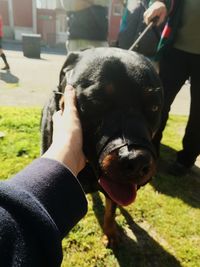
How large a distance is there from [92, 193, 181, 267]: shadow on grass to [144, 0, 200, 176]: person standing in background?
Result: 1144 millimetres

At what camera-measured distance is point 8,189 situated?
97 cm

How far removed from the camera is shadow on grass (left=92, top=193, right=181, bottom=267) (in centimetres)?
274

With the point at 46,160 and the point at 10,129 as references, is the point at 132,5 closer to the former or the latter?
the point at 10,129

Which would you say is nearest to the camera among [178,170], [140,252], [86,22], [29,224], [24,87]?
[29,224]

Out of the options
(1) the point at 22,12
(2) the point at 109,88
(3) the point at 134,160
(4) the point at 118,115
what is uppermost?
(2) the point at 109,88

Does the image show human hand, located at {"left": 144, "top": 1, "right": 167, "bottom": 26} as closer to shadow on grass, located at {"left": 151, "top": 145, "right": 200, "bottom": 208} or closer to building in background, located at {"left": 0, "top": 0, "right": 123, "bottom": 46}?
shadow on grass, located at {"left": 151, "top": 145, "right": 200, "bottom": 208}

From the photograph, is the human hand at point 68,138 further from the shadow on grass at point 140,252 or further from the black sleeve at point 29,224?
the shadow on grass at point 140,252

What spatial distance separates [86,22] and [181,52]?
150cm

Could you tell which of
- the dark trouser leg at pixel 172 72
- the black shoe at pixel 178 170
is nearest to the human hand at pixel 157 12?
the dark trouser leg at pixel 172 72

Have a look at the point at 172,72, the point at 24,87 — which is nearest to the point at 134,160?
the point at 172,72

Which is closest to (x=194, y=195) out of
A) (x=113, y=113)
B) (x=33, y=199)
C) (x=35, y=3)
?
(x=113, y=113)

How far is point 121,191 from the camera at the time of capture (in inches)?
78.0

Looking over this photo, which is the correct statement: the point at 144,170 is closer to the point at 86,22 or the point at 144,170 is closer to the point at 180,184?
the point at 180,184

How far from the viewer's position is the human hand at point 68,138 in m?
1.55
